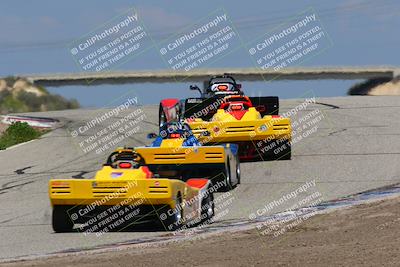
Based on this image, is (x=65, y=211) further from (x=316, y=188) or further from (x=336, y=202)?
(x=316, y=188)

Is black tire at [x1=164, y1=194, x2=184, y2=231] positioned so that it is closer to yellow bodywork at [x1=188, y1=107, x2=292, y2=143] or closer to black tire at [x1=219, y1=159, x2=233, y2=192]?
black tire at [x1=219, y1=159, x2=233, y2=192]

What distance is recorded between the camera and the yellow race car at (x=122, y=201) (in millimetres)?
12664

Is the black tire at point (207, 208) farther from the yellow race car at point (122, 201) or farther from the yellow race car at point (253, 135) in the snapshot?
the yellow race car at point (253, 135)

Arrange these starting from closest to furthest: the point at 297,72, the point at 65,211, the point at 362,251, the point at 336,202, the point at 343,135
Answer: the point at 362,251 < the point at 65,211 < the point at 336,202 < the point at 343,135 < the point at 297,72

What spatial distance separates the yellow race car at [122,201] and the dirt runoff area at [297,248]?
1519 millimetres

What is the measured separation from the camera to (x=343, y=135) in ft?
81.2

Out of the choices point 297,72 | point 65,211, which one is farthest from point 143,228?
point 297,72

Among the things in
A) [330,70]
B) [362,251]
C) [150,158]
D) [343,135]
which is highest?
[150,158]

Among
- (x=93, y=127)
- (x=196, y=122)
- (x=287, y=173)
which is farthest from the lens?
(x=93, y=127)

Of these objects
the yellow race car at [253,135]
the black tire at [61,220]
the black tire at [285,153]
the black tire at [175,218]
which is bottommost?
the black tire at [285,153]

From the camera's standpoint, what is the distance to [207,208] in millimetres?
13938

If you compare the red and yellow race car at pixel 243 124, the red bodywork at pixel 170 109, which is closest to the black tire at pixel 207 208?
the red and yellow race car at pixel 243 124

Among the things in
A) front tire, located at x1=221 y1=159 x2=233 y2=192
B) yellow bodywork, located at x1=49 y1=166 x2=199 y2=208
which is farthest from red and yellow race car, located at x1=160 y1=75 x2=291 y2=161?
yellow bodywork, located at x1=49 y1=166 x2=199 y2=208

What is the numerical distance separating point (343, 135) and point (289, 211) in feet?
37.5
